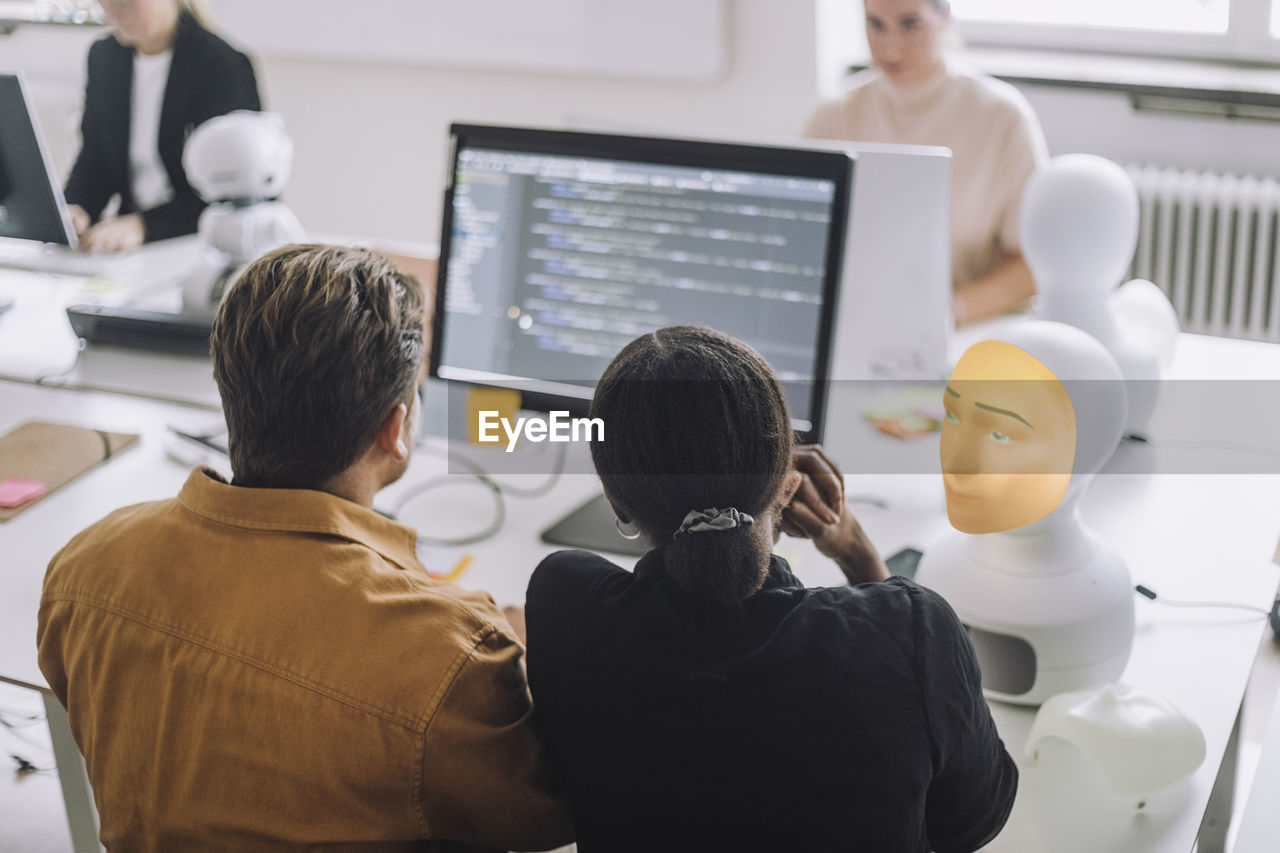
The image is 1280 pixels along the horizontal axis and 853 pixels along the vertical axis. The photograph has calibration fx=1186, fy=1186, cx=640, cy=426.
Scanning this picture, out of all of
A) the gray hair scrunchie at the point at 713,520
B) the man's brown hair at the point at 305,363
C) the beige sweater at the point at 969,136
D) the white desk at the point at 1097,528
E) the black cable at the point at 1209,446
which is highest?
the beige sweater at the point at 969,136

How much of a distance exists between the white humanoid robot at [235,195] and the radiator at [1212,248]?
2128mm

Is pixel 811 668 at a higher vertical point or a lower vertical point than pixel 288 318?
lower

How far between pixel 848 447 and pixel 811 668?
2.76 feet

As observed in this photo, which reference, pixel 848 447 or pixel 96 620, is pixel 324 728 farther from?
pixel 848 447

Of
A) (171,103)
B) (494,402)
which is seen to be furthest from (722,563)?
(171,103)

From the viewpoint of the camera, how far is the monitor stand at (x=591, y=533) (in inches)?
57.1

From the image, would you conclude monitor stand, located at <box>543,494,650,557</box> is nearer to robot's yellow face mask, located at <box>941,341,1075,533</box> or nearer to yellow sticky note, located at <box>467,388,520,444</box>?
yellow sticky note, located at <box>467,388,520,444</box>

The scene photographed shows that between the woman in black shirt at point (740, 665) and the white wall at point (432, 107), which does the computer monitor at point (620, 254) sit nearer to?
the woman in black shirt at point (740, 665)

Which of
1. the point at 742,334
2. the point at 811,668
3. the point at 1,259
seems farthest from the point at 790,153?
the point at 1,259

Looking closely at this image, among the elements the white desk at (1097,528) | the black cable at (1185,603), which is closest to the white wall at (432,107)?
the white desk at (1097,528)

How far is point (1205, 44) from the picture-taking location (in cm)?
313

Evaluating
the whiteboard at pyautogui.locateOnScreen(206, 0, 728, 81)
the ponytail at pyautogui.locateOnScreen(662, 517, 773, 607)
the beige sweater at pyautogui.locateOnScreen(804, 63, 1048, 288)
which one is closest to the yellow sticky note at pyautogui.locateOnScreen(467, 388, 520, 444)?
the ponytail at pyautogui.locateOnScreen(662, 517, 773, 607)

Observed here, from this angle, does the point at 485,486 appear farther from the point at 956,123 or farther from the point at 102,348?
the point at 956,123

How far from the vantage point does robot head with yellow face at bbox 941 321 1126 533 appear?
113cm
